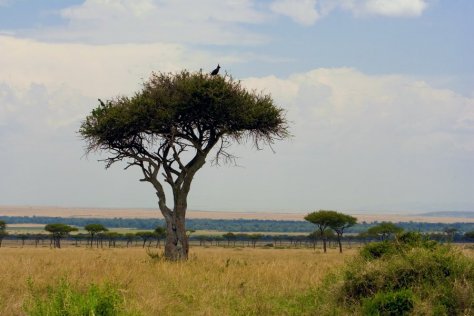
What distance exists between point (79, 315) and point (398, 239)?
30.9 feet

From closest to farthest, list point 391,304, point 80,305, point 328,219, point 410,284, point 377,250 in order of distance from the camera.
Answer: point 80,305 < point 391,304 < point 410,284 < point 377,250 < point 328,219

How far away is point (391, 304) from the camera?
41.4 feet

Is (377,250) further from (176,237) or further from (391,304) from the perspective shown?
(176,237)

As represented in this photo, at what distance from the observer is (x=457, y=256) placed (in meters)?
14.5

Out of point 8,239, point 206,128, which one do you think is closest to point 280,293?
point 206,128

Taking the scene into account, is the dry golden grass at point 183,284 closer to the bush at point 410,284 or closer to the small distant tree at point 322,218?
the bush at point 410,284

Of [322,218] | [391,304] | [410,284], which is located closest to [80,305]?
[391,304]

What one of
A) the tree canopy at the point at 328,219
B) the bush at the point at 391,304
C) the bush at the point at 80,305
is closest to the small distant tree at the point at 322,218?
the tree canopy at the point at 328,219

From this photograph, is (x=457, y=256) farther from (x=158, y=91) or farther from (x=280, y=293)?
(x=158, y=91)

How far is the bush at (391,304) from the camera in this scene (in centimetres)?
1253

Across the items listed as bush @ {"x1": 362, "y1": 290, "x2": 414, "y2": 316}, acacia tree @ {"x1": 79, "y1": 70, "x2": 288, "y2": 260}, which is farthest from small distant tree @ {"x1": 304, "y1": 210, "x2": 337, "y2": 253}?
bush @ {"x1": 362, "y1": 290, "x2": 414, "y2": 316}

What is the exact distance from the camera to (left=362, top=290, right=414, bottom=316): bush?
493 inches

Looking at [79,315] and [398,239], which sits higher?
[398,239]

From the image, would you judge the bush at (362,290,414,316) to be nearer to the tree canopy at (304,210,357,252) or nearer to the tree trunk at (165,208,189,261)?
the tree trunk at (165,208,189,261)
